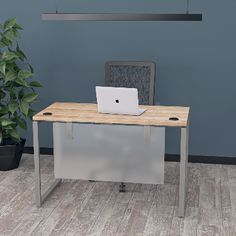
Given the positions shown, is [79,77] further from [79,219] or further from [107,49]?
[79,219]

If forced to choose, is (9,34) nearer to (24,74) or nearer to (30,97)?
(24,74)

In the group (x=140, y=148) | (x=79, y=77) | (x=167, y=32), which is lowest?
(x=140, y=148)

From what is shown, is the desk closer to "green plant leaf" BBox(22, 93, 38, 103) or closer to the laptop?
the laptop

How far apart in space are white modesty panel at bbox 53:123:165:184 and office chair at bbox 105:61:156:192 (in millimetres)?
402

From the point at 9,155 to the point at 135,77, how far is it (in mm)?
1467

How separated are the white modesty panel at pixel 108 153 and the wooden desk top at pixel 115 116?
119mm

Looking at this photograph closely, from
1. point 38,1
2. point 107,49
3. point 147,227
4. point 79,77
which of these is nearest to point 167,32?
point 107,49

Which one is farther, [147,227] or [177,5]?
[177,5]

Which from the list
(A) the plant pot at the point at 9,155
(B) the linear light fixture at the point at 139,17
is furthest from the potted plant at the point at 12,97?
(B) the linear light fixture at the point at 139,17

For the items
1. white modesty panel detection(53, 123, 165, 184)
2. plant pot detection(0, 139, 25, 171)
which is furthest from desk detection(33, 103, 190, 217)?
plant pot detection(0, 139, 25, 171)

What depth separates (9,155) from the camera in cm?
519

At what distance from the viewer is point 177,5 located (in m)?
5.19

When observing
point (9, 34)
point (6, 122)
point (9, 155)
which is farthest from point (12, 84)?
point (9, 155)

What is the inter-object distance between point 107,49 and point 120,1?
0.49 metres
